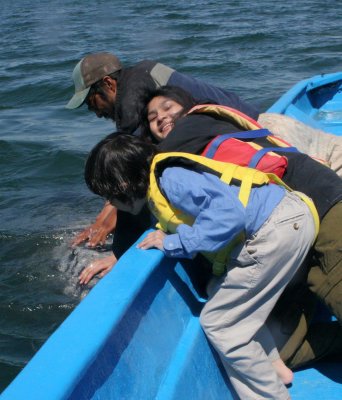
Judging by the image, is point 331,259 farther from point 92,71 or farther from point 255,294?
point 92,71

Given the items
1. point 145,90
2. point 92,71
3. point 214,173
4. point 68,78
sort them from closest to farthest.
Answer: point 214,173, point 145,90, point 92,71, point 68,78

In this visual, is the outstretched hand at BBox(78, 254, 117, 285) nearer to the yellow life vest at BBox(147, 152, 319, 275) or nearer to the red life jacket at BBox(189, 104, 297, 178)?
the yellow life vest at BBox(147, 152, 319, 275)

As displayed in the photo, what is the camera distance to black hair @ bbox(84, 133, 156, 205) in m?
2.46

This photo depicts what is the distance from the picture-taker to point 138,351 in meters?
2.30

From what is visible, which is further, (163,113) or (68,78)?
(68,78)

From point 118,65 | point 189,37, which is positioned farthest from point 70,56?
point 118,65

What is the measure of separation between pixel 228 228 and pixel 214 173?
0.24 m

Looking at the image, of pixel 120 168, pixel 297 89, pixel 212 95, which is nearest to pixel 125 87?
pixel 212 95

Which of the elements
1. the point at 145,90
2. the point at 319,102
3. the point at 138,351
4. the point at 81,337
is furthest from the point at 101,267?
the point at 319,102

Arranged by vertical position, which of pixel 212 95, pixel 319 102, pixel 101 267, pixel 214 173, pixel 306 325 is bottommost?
pixel 319 102

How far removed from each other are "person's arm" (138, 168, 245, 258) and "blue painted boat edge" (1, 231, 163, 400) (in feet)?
0.66

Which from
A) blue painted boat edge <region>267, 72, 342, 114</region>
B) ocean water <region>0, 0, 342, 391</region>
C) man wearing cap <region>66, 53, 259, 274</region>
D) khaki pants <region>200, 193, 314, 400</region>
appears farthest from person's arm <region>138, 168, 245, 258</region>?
blue painted boat edge <region>267, 72, 342, 114</region>

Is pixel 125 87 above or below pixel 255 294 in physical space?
above

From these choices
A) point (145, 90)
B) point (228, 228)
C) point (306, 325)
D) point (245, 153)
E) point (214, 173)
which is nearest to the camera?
point (228, 228)
